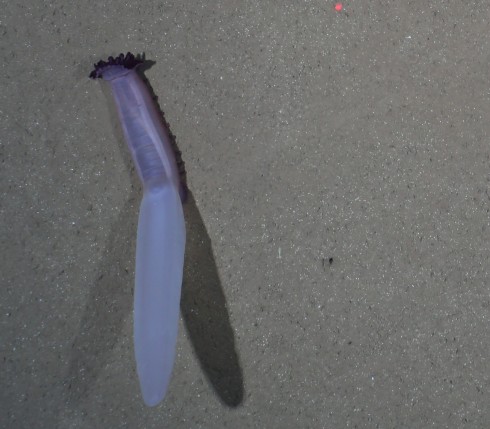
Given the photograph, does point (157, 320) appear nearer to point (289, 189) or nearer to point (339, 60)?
point (289, 189)

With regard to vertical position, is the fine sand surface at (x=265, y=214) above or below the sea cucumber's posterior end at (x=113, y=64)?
below

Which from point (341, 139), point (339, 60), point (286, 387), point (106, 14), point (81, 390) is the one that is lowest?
point (286, 387)

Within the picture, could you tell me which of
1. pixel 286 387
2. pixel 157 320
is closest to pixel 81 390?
pixel 157 320

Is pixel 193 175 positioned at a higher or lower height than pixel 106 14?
lower

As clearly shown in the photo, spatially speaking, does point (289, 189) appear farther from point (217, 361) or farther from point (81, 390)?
point (81, 390)

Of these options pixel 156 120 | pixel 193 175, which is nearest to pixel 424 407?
pixel 193 175

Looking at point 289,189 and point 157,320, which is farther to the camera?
point 289,189
